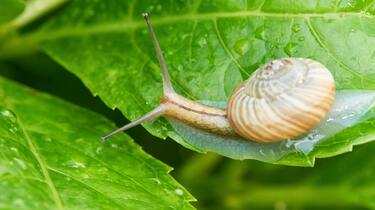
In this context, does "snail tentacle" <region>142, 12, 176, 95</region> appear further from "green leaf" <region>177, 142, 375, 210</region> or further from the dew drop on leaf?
"green leaf" <region>177, 142, 375, 210</region>

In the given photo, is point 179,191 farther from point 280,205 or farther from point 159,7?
point 280,205

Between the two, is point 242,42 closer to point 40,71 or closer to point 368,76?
point 368,76

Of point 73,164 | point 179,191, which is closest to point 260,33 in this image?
point 179,191

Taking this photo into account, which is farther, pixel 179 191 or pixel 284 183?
pixel 284 183

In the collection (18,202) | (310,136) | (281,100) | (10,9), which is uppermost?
(10,9)

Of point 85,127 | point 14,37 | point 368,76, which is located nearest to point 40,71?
point 14,37
